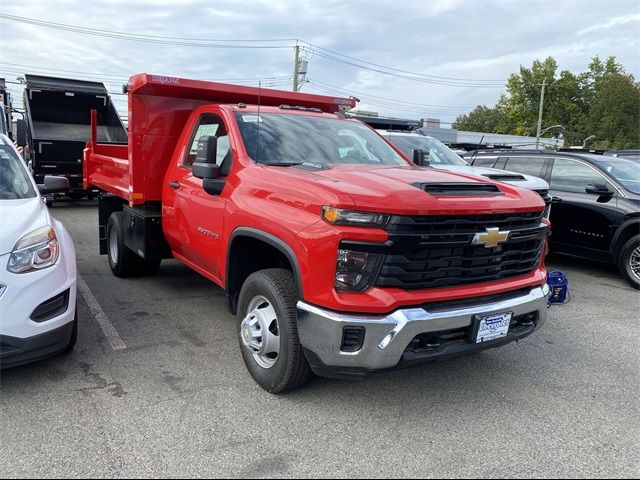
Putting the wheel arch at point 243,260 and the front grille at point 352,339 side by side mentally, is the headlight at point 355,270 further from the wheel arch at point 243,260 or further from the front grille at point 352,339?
the wheel arch at point 243,260

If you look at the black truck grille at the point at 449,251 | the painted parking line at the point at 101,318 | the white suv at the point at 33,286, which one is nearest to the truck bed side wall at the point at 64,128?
the painted parking line at the point at 101,318

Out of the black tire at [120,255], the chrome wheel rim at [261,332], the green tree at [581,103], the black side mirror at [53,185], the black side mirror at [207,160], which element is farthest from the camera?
the green tree at [581,103]

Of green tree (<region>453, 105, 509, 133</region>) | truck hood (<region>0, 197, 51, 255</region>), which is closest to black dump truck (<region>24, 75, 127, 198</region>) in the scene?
truck hood (<region>0, 197, 51, 255</region>)

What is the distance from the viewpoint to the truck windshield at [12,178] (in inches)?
166

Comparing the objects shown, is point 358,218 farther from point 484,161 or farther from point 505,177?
point 484,161

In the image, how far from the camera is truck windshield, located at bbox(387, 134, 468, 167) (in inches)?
338

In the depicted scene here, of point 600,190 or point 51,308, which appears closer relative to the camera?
point 51,308

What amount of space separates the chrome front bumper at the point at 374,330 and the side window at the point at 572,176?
5.69 metres

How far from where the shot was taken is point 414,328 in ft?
9.79

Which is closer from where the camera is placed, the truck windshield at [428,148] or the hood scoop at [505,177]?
the hood scoop at [505,177]

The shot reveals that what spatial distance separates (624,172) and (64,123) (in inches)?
553

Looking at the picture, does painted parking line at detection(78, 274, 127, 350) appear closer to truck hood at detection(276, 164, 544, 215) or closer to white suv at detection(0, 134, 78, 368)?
white suv at detection(0, 134, 78, 368)

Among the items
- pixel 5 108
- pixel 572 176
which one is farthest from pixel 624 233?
pixel 5 108

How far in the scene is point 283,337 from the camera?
337 cm
